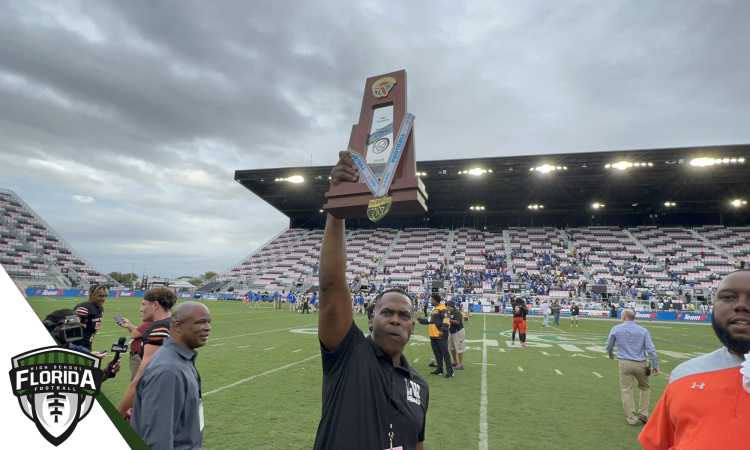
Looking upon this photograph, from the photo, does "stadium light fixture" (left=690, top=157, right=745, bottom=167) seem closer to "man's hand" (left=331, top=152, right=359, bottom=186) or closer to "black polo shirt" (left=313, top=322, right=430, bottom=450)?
"man's hand" (left=331, top=152, right=359, bottom=186)

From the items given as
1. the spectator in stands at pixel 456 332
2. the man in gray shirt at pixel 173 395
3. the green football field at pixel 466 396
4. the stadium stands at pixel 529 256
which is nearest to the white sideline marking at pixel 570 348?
the green football field at pixel 466 396

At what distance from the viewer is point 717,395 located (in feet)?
6.08

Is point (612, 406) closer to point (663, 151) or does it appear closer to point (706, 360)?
point (706, 360)

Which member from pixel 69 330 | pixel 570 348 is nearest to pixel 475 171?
pixel 570 348

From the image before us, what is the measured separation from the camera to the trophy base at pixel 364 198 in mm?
2010

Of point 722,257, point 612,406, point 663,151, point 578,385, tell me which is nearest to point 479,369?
point 578,385

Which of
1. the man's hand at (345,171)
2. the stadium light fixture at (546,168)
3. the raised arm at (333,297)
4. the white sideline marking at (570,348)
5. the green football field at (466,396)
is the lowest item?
the white sideline marking at (570,348)

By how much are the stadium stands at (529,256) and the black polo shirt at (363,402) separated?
4138 cm

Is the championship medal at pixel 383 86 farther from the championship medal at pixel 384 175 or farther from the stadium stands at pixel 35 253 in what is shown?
the stadium stands at pixel 35 253

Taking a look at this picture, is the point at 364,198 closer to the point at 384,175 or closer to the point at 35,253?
the point at 384,175

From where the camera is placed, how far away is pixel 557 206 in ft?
173

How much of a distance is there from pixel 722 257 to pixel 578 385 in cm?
4700

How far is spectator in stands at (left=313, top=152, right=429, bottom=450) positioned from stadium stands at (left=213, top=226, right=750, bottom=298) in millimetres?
41341

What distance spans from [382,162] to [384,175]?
18cm
